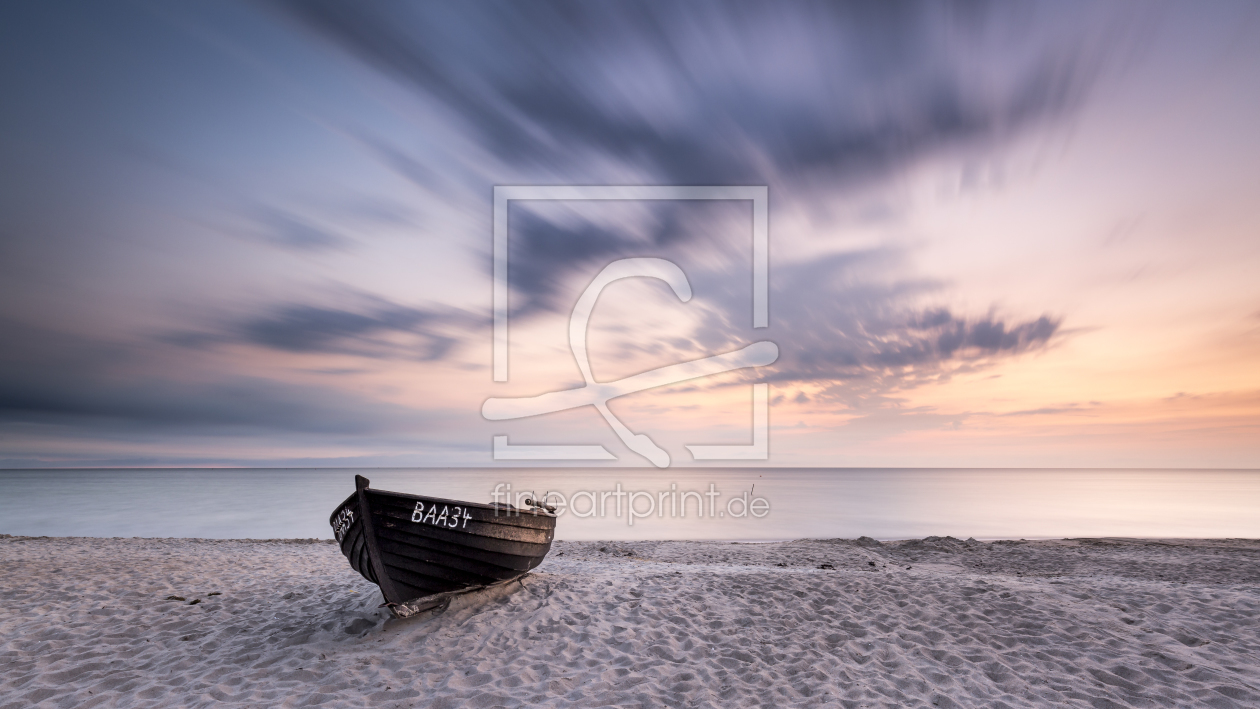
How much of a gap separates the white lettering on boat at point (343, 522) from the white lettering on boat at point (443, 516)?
849 mm

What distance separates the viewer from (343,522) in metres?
6.68

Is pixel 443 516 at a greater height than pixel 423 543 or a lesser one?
greater

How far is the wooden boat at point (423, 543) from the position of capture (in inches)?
246

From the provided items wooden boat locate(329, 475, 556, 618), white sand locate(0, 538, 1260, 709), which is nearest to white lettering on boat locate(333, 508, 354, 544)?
wooden boat locate(329, 475, 556, 618)

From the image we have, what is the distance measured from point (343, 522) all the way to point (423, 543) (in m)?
1.13

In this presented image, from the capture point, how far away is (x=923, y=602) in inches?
280

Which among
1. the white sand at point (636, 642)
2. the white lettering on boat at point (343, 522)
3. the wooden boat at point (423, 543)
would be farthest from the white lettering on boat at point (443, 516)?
the white sand at point (636, 642)

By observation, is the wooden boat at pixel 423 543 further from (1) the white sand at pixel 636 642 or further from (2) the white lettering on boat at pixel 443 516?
(1) the white sand at pixel 636 642

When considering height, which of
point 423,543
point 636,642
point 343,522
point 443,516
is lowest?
point 636,642

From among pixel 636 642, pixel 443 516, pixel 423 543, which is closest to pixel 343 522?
pixel 423 543

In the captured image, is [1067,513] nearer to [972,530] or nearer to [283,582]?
[972,530]

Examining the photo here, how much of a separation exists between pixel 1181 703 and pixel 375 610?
8319mm

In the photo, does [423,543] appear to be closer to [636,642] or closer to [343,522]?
[343,522]

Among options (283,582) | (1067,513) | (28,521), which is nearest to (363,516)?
(283,582)
